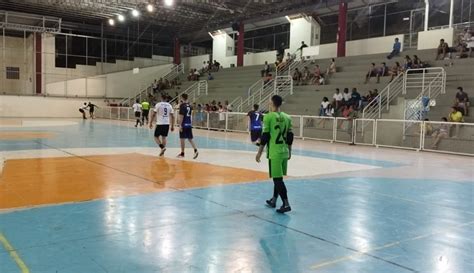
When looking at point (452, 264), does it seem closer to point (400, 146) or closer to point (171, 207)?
point (171, 207)

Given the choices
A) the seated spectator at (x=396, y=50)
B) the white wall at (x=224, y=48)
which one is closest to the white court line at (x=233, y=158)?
the seated spectator at (x=396, y=50)

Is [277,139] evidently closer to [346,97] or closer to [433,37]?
[346,97]

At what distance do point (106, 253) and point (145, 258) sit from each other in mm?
428

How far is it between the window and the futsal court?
32.8 metres

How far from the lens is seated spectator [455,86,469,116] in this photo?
16984 mm

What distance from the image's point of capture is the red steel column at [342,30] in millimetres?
29812

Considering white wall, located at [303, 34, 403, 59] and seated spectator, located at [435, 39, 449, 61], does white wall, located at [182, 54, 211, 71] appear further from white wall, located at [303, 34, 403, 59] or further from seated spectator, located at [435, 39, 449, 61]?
seated spectator, located at [435, 39, 449, 61]

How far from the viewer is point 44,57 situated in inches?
1561

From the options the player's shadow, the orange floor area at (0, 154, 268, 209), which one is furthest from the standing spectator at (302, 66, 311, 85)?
the player's shadow

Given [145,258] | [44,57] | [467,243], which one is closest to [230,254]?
[145,258]

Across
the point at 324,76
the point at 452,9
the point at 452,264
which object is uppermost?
the point at 452,9

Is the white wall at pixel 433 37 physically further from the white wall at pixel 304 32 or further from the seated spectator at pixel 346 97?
the white wall at pixel 304 32

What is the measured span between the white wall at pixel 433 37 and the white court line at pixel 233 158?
57.1ft

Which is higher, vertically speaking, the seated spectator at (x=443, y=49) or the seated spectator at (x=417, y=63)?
the seated spectator at (x=443, y=49)
